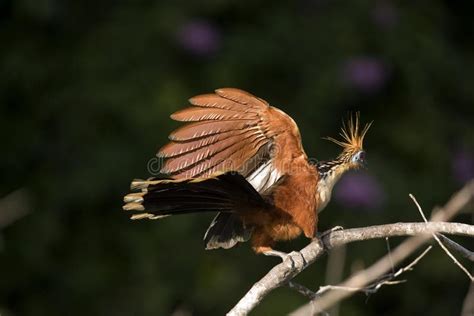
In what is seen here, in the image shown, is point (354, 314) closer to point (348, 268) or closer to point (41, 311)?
point (348, 268)

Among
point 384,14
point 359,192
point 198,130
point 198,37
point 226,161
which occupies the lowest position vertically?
point 359,192

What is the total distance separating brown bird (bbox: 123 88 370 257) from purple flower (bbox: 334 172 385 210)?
2061 mm

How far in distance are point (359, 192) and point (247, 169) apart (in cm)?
213

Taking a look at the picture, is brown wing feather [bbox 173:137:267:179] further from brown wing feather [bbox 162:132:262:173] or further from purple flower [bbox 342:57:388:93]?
purple flower [bbox 342:57:388:93]

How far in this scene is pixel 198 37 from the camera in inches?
201

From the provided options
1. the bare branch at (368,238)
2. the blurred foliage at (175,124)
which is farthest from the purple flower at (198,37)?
the bare branch at (368,238)

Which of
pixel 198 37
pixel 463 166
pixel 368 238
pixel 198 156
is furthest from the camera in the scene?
pixel 463 166

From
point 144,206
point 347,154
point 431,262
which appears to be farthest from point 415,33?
point 144,206

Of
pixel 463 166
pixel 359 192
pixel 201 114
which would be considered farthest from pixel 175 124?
pixel 201 114

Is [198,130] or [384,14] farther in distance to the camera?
[384,14]

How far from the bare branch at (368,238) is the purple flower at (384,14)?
2.86 m

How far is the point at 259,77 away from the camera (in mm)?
5238

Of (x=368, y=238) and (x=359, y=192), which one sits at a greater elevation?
(x=368, y=238)

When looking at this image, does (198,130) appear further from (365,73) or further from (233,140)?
(365,73)
